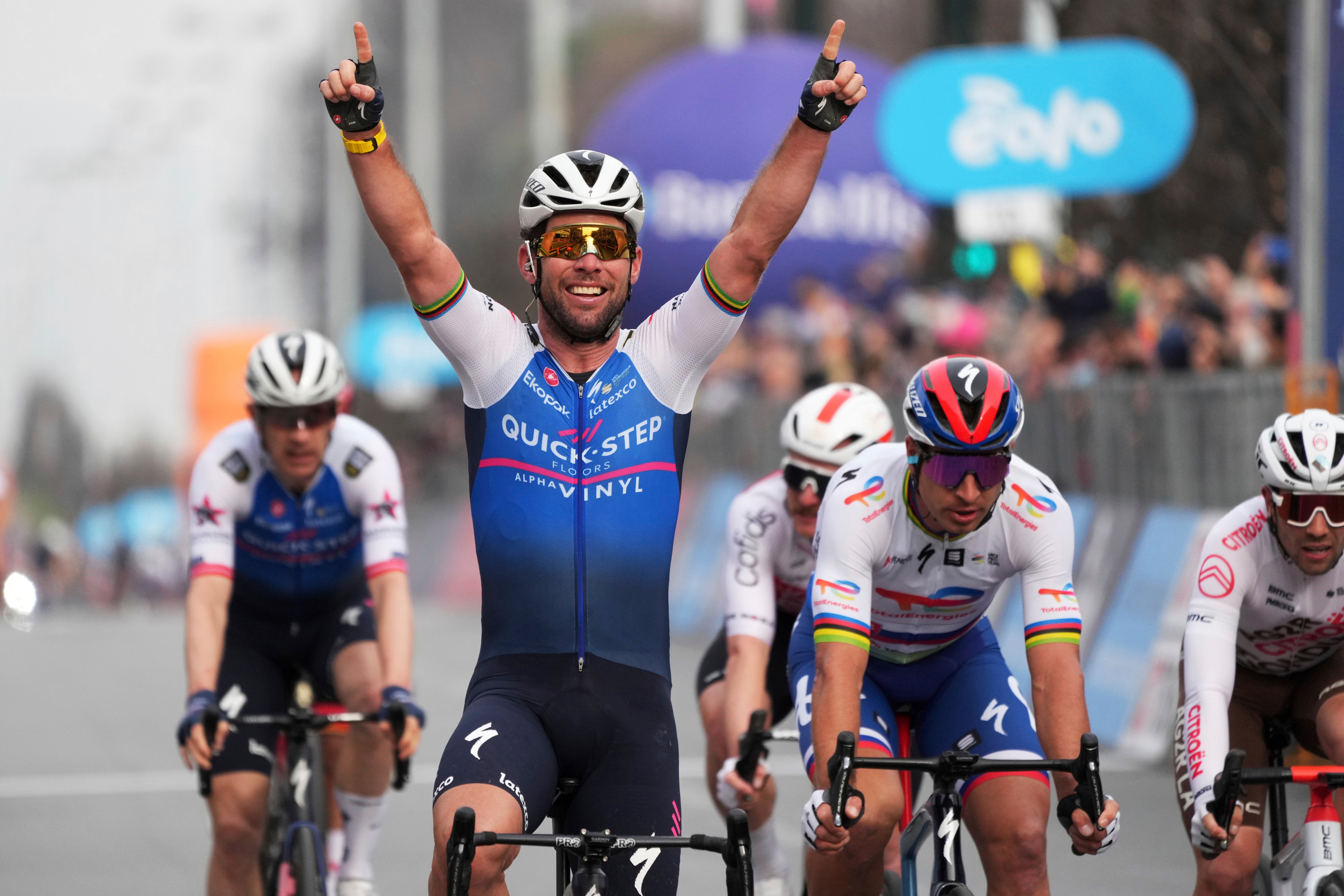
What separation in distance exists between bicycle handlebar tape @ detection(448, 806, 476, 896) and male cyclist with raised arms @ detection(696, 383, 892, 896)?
7.74 ft

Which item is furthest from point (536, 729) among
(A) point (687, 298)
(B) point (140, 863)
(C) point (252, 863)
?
(B) point (140, 863)

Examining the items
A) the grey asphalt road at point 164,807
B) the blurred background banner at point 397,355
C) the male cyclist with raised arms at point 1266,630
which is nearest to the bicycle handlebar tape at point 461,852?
the male cyclist with raised arms at point 1266,630

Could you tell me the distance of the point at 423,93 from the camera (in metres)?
54.9

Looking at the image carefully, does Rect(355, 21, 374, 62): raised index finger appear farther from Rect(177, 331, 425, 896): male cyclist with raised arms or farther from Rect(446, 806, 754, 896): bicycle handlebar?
Rect(177, 331, 425, 896): male cyclist with raised arms

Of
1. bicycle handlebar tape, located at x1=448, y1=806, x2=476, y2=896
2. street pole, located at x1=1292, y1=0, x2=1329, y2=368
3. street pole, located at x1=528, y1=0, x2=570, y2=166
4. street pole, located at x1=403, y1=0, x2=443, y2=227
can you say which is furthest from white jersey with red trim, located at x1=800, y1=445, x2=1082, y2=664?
street pole, located at x1=528, y1=0, x2=570, y2=166

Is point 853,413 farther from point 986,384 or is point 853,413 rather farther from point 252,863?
point 252,863

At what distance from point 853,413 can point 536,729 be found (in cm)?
262

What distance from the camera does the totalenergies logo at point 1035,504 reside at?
5.70 metres

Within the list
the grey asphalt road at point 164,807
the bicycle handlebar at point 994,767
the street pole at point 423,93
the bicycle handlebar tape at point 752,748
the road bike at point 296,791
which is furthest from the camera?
the street pole at point 423,93

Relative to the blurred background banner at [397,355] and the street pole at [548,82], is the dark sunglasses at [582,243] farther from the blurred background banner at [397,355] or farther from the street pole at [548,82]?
the street pole at [548,82]

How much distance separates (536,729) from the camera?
4.98 m

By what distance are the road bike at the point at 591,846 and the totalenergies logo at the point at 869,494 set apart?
1373mm

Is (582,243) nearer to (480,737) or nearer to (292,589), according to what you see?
(480,737)

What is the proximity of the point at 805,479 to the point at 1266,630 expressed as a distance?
1706mm
